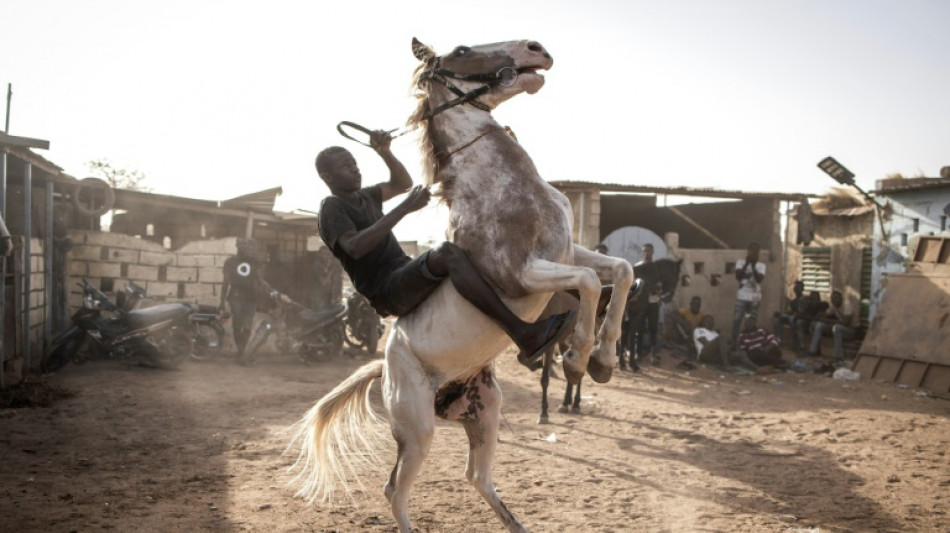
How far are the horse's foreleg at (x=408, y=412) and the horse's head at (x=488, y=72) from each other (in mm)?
1387

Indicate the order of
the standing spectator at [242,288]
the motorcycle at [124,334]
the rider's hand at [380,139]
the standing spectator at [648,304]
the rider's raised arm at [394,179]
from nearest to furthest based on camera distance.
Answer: the rider's hand at [380,139], the rider's raised arm at [394,179], the motorcycle at [124,334], the standing spectator at [242,288], the standing spectator at [648,304]

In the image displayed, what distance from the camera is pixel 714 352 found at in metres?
12.2

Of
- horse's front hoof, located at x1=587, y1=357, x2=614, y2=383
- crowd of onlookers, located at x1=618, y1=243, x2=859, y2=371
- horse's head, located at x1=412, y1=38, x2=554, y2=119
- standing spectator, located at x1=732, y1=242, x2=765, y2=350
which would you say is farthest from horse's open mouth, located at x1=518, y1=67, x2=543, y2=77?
standing spectator, located at x1=732, y1=242, x2=765, y2=350

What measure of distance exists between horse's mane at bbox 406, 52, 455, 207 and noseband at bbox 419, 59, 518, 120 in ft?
0.16

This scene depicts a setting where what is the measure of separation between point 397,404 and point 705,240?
47.9ft

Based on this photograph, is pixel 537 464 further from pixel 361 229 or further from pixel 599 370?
pixel 361 229

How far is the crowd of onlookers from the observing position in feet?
39.1

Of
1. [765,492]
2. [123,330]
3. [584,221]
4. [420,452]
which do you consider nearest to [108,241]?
[123,330]

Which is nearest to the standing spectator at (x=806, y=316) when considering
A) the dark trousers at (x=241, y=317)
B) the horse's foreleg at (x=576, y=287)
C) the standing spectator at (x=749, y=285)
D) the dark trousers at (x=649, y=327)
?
the standing spectator at (x=749, y=285)

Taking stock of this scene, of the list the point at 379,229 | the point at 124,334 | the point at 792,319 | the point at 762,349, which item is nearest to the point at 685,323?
the point at 762,349

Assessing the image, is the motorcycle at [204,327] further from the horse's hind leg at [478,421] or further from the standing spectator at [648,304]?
the horse's hind leg at [478,421]

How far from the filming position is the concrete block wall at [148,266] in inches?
466

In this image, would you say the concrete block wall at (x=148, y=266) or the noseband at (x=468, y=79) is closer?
the noseband at (x=468, y=79)

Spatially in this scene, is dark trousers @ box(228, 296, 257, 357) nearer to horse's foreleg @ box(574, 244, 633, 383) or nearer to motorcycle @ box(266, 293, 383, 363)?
motorcycle @ box(266, 293, 383, 363)
